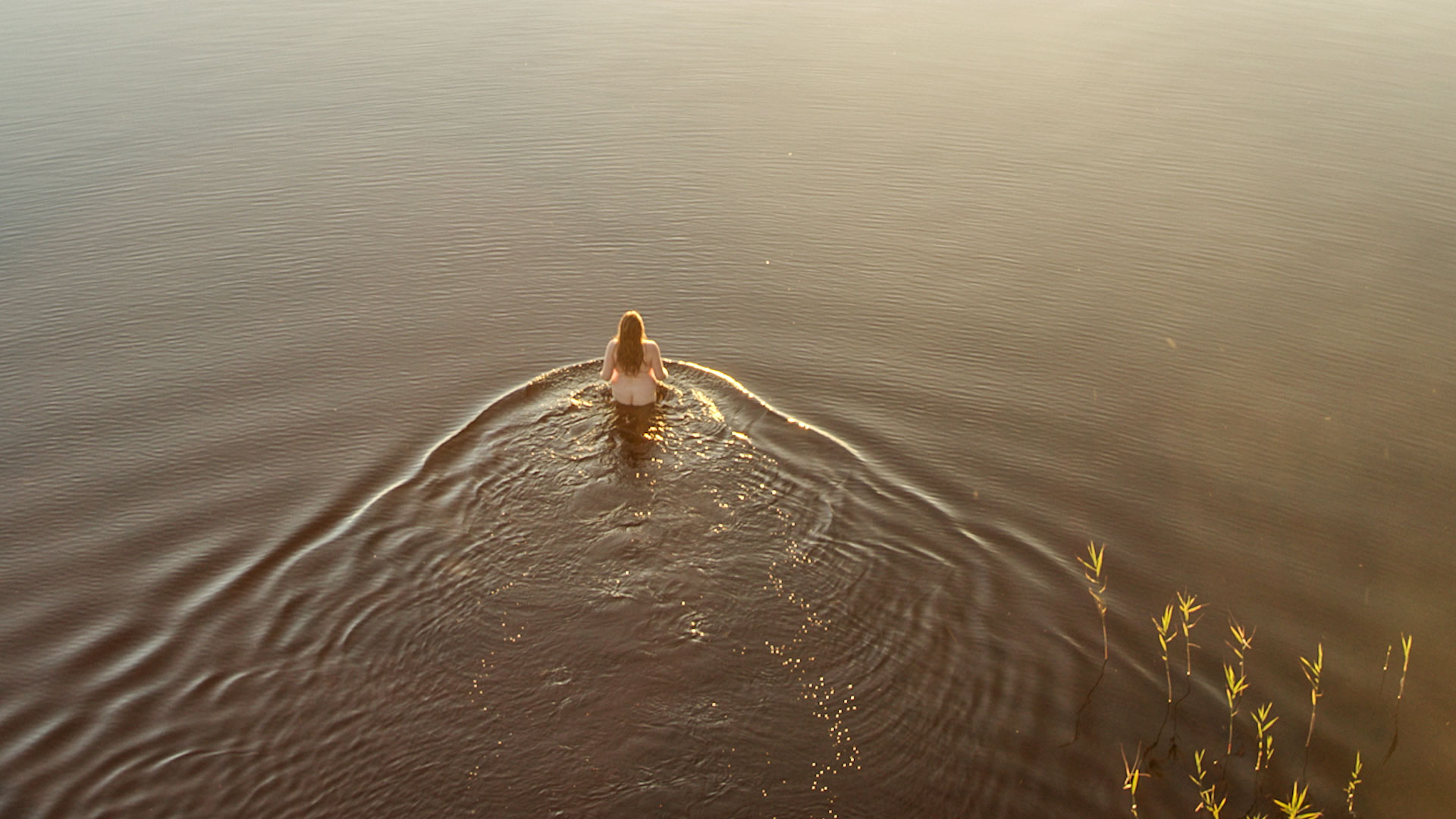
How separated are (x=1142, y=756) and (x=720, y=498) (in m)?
3.07

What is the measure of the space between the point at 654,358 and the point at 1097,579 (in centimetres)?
349

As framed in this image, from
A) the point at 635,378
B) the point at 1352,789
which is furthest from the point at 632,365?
the point at 1352,789

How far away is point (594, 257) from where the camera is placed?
11453 mm


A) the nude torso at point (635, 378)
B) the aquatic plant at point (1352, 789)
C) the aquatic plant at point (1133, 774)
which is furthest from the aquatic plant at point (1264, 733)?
the nude torso at point (635, 378)

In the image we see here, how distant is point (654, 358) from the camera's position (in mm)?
8906

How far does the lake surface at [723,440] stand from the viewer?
6.37 m

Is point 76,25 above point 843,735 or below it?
above

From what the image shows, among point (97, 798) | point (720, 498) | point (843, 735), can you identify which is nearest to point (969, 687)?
point (843, 735)

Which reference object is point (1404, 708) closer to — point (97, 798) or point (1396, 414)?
point (1396, 414)

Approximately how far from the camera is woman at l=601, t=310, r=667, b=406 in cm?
869

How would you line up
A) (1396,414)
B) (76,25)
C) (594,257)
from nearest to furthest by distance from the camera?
(1396,414)
(594,257)
(76,25)

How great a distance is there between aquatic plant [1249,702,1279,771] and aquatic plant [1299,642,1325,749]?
0.18 m

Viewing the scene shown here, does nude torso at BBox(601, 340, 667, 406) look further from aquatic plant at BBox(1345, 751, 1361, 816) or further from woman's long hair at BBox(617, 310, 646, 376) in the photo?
aquatic plant at BBox(1345, 751, 1361, 816)

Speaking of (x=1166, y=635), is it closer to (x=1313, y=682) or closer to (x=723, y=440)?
(x=1313, y=682)
